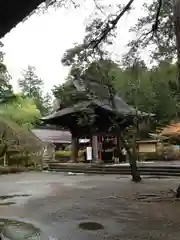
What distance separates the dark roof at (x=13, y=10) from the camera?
1.84 meters

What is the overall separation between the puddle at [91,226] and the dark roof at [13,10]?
4735mm

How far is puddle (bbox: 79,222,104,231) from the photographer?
19.8 feet

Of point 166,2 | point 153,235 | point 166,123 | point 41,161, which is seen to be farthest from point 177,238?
point 166,123

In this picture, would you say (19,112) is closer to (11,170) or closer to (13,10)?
(11,170)

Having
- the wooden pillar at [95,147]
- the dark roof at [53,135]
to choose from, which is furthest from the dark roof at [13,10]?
the dark roof at [53,135]

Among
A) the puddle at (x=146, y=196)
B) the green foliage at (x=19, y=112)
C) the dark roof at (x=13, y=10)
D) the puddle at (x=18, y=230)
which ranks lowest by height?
the puddle at (x=18, y=230)

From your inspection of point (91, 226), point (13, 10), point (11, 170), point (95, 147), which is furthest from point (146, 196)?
point (11, 170)

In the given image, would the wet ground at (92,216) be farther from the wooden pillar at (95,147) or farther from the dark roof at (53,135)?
the dark roof at (53,135)

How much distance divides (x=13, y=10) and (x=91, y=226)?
16.6ft

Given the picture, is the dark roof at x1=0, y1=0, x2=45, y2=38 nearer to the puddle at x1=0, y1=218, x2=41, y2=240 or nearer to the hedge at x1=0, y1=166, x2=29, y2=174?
the puddle at x1=0, y1=218, x2=41, y2=240

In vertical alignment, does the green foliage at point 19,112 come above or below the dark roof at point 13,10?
above

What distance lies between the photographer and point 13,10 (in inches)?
74.3

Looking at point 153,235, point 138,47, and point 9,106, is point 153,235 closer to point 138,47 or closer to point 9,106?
point 138,47

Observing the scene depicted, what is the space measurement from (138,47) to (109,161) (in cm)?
1569
